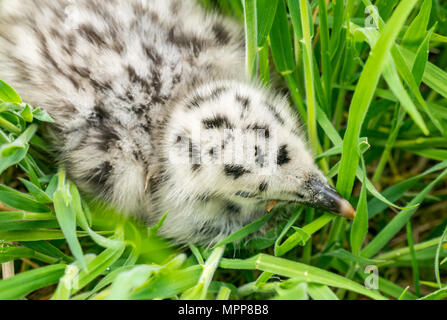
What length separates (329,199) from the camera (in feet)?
4.69

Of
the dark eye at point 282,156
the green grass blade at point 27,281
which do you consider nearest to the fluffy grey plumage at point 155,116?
the dark eye at point 282,156

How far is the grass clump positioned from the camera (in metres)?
1.31

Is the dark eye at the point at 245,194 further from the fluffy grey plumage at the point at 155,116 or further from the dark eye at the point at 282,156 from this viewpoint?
the dark eye at the point at 282,156

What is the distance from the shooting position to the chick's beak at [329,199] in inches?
56.2

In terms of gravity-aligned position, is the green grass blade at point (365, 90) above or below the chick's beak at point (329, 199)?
above

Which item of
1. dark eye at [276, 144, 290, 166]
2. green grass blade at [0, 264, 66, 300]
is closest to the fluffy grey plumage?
dark eye at [276, 144, 290, 166]

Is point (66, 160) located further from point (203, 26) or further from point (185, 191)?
point (203, 26)

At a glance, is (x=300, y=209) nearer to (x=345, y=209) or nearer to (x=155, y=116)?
(x=345, y=209)

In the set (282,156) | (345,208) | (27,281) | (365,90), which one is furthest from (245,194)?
(27,281)

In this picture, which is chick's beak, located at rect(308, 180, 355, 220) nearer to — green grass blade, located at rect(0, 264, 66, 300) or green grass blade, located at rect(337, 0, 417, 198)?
green grass blade, located at rect(337, 0, 417, 198)

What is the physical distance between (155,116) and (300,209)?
0.57 metres

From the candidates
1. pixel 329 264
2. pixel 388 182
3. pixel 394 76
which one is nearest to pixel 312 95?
pixel 394 76

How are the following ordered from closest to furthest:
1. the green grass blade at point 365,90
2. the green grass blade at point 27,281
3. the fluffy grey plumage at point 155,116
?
the green grass blade at point 365,90 < the green grass blade at point 27,281 < the fluffy grey plumage at point 155,116

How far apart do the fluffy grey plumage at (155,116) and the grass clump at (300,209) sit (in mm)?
92
